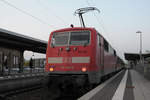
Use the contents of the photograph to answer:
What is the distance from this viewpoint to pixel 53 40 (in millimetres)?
8750

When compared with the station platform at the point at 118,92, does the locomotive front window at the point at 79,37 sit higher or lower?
higher

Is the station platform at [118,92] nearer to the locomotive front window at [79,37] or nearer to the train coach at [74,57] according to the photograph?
the train coach at [74,57]

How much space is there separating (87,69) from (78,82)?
0.67 meters

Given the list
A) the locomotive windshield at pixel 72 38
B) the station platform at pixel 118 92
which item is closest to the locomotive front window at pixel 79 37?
the locomotive windshield at pixel 72 38

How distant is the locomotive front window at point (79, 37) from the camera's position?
8.20 meters

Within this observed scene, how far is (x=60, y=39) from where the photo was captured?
8.59 meters

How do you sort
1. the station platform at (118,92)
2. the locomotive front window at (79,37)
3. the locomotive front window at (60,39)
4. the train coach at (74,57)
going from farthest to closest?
the locomotive front window at (60,39) → the locomotive front window at (79,37) → the train coach at (74,57) → the station platform at (118,92)

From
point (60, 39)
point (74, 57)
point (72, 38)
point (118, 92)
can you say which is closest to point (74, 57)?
point (74, 57)

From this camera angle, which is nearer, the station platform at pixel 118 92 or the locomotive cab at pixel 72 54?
the station platform at pixel 118 92

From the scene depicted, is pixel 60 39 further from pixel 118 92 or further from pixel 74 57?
pixel 118 92

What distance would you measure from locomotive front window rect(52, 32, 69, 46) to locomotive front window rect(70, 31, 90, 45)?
248 mm

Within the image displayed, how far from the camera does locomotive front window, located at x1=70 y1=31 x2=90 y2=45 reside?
8.20 m

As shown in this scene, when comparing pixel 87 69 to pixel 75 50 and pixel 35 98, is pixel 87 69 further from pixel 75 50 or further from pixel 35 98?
pixel 35 98

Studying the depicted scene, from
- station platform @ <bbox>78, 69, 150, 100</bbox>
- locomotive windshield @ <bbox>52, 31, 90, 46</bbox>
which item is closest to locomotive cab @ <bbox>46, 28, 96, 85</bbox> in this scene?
locomotive windshield @ <bbox>52, 31, 90, 46</bbox>
